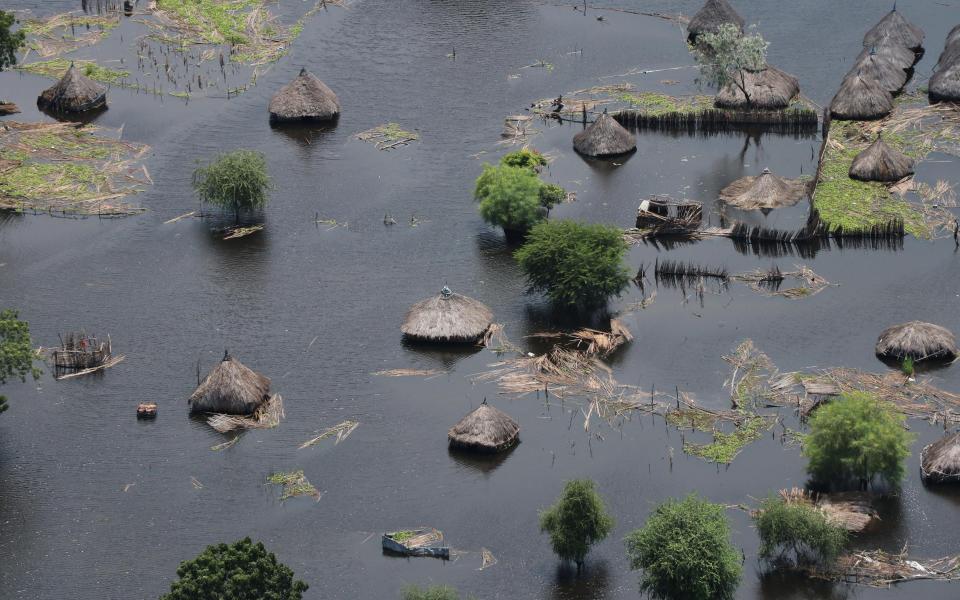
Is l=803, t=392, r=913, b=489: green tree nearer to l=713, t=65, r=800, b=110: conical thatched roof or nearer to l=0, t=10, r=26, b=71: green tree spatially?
l=713, t=65, r=800, b=110: conical thatched roof

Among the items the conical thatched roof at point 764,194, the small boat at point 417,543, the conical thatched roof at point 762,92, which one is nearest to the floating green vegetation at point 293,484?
the small boat at point 417,543

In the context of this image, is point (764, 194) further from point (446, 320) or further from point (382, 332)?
point (382, 332)

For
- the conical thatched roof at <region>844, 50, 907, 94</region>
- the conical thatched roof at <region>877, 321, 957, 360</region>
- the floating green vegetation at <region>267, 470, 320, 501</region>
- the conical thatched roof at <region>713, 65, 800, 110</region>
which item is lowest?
the floating green vegetation at <region>267, 470, 320, 501</region>

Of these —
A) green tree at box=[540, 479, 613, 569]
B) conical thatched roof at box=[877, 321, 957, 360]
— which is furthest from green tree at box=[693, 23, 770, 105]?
green tree at box=[540, 479, 613, 569]

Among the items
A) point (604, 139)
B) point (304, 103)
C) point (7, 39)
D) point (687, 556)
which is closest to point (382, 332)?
point (604, 139)

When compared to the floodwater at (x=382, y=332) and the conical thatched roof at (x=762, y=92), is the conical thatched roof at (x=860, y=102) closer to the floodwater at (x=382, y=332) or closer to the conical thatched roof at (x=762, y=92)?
the conical thatched roof at (x=762, y=92)

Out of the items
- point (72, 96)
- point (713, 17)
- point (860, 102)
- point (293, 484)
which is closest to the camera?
→ point (293, 484)
